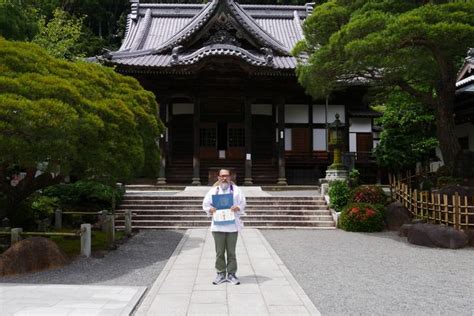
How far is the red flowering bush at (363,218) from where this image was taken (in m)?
12.2

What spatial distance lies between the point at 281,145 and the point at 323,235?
9.36 metres

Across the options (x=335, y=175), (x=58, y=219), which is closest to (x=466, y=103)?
(x=335, y=175)

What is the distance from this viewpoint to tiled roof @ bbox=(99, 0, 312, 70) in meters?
19.1

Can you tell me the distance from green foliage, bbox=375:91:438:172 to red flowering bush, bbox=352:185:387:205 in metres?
5.48

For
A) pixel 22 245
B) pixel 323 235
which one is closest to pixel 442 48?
pixel 323 235

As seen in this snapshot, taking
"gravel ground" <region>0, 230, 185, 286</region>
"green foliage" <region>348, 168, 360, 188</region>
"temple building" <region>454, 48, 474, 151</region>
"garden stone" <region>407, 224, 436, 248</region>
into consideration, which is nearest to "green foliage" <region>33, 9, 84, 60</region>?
"gravel ground" <region>0, 230, 185, 286</region>

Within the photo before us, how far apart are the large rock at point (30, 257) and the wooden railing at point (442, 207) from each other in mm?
9195

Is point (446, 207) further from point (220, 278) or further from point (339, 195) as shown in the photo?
point (220, 278)

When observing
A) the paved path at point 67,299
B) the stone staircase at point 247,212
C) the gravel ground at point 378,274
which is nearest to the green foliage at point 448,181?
the gravel ground at point 378,274

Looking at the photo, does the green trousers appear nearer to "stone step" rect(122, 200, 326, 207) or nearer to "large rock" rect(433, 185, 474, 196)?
"large rock" rect(433, 185, 474, 196)

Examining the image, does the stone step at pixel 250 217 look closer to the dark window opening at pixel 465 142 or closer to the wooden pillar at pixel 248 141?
the wooden pillar at pixel 248 141

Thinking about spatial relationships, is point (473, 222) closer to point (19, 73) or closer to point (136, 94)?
point (136, 94)

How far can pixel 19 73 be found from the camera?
24.3ft

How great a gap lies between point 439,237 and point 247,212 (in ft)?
20.7
